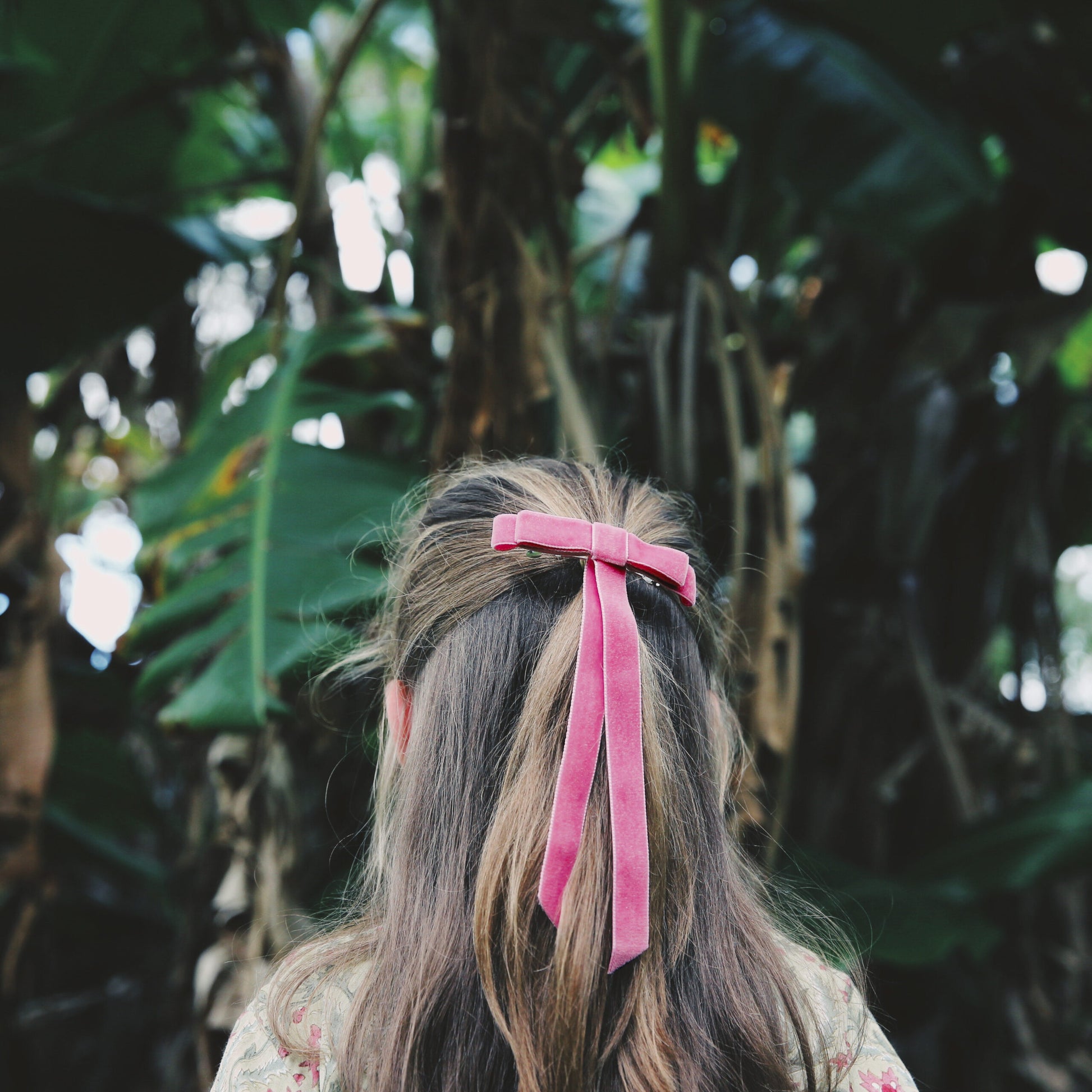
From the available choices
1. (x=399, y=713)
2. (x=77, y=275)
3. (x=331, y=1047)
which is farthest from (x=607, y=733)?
(x=77, y=275)

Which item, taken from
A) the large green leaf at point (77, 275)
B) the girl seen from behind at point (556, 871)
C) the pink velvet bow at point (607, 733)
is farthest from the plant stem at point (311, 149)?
the pink velvet bow at point (607, 733)

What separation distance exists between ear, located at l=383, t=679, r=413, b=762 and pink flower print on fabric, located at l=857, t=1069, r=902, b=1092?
0.42 m

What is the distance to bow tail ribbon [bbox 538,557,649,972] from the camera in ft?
1.81

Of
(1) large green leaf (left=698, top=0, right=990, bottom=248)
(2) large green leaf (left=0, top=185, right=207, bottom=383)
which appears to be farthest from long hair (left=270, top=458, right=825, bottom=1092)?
(2) large green leaf (left=0, top=185, right=207, bottom=383)

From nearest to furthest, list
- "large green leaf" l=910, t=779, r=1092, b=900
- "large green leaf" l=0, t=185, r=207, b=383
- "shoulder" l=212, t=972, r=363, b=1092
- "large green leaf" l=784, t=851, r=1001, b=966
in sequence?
"shoulder" l=212, t=972, r=363, b=1092, "large green leaf" l=784, t=851, r=1001, b=966, "large green leaf" l=910, t=779, r=1092, b=900, "large green leaf" l=0, t=185, r=207, b=383

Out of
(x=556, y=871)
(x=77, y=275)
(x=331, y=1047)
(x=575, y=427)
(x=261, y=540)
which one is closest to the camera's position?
(x=556, y=871)

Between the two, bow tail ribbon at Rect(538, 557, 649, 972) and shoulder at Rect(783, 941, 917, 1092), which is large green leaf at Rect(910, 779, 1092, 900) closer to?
shoulder at Rect(783, 941, 917, 1092)

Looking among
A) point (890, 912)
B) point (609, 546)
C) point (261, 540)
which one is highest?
point (261, 540)

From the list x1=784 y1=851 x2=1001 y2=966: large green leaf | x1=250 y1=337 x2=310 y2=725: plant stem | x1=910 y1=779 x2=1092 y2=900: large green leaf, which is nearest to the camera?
x1=250 y1=337 x2=310 y2=725: plant stem

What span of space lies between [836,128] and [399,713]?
1.10 m

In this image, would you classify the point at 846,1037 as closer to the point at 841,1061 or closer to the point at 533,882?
the point at 841,1061

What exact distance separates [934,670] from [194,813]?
1327mm

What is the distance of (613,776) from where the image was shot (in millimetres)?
565

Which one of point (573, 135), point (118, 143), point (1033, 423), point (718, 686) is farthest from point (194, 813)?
point (1033, 423)
